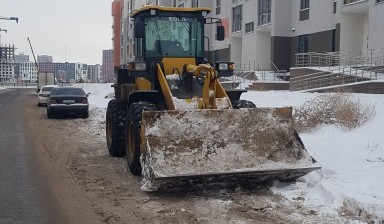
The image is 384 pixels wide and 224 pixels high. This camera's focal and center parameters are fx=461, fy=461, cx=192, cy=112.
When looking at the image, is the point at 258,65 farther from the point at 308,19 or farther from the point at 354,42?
the point at 354,42

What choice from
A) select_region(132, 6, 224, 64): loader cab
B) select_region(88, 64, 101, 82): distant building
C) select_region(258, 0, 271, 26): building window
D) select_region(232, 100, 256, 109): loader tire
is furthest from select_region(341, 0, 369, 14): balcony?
select_region(88, 64, 101, 82): distant building

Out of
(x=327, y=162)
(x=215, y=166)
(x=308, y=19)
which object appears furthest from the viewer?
(x=308, y=19)

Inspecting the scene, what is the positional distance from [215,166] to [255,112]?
119 centimetres

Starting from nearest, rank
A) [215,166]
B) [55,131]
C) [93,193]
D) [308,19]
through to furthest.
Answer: [215,166]
[93,193]
[55,131]
[308,19]

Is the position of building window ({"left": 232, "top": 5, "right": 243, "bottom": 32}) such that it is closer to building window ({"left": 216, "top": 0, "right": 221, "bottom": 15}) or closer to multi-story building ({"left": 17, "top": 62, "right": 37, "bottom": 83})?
building window ({"left": 216, "top": 0, "right": 221, "bottom": 15})

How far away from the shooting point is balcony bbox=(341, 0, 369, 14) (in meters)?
28.6

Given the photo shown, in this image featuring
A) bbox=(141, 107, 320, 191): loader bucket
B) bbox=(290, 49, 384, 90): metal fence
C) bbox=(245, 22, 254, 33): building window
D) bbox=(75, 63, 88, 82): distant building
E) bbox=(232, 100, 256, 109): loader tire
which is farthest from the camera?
bbox=(75, 63, 88, 82): distant building

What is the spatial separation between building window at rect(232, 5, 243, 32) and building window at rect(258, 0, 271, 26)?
14.3 feet

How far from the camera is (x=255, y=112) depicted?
294 inches

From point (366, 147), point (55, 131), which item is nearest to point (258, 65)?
point (55, 131)

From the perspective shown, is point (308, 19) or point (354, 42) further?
point (308, 19)

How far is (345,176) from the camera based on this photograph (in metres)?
7.46

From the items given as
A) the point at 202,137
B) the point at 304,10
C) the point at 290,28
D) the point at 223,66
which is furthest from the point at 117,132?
the point at 290,28

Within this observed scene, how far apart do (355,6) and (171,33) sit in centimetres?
2280
